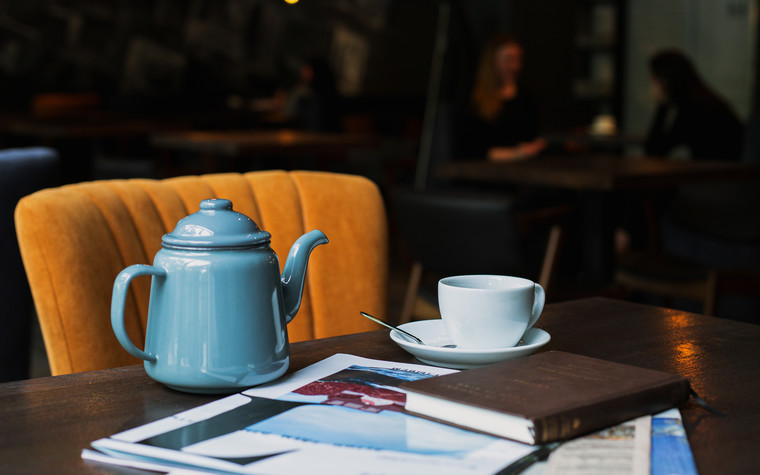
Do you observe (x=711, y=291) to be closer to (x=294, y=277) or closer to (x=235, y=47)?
(x=294, y=277)

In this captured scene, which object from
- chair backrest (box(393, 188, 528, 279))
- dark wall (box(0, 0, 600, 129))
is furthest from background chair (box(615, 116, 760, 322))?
dark wall (box(0, 0, 600, 129))

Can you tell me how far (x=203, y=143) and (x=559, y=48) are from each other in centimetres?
387

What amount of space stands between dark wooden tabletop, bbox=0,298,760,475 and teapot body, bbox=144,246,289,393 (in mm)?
28

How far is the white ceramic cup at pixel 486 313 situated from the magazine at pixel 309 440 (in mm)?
115

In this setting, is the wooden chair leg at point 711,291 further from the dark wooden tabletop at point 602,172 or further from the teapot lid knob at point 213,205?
the teapot lid knob at point 213,205

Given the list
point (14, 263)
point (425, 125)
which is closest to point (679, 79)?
point (425, 125)

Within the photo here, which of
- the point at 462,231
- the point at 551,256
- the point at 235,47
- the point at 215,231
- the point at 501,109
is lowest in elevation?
the point at 551,256

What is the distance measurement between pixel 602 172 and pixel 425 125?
7.45 feet

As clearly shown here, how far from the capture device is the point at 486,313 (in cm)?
86

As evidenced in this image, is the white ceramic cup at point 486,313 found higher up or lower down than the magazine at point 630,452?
higher up

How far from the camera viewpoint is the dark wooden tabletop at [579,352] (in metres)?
0.65

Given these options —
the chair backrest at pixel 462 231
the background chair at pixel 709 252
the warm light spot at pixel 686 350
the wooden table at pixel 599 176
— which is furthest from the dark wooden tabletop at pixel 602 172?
the warm light spot at pixel 686 350

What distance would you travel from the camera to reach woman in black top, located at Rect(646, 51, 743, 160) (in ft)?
15.1

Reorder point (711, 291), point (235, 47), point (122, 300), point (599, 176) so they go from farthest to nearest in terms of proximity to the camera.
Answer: point (235, 47) → point (599, 176) → point (711, 291) → point (122, 300)
